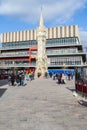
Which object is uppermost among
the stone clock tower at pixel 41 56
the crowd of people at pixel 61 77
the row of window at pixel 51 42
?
the row of window at pixel 51 42

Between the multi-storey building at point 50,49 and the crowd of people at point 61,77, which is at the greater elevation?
the multi-storey building at point 50,49

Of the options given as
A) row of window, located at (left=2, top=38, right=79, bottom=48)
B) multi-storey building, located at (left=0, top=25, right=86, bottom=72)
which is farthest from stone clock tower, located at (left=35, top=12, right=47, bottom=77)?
row of window, located at (left=2, top=38, right=79, bottom=48)

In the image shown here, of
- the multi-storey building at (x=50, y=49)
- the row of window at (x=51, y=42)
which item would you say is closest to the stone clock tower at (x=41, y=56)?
the multi-storey building at (x=50, y=49)

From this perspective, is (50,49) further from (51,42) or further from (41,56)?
(41,56)

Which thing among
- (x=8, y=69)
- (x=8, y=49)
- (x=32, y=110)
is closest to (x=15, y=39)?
(x=8, y=49)

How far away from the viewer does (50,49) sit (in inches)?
4218

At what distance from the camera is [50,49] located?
351 ft

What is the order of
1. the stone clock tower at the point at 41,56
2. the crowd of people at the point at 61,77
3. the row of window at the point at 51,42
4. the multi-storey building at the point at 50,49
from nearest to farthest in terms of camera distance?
the crowd of people at the point at 61,77 → the stone clock tower at the point at 41,56 → the multi-storey building at the point at 50,49 → the row of window at the point at 51,42

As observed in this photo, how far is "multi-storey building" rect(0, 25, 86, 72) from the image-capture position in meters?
102

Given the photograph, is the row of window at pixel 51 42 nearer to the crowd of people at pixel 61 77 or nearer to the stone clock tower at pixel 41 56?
the stone clock tower at pixel 41 56

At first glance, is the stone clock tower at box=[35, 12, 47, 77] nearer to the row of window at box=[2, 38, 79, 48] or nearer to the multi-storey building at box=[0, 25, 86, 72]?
the multi-storey building at box=[0, 25, 86, 72]

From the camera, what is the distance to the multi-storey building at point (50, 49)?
10212 centimetres

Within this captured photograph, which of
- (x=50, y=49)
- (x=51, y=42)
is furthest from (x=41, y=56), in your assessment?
(x=51, y=42)

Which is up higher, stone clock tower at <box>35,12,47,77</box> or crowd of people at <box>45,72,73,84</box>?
stone clock tower at <box>35,12,47,77</box>
